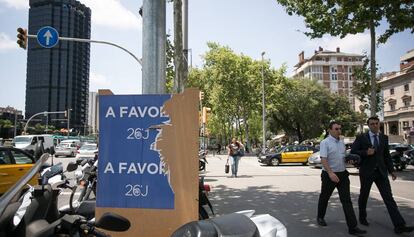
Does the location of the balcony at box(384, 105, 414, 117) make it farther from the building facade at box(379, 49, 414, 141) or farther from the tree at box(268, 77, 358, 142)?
the tree at box(268, 77, 358, 142)

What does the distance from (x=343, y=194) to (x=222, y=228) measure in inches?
178

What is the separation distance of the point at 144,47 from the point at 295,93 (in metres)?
52.2

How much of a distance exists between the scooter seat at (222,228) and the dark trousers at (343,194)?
168 inches

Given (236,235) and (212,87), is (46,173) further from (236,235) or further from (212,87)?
(212,87)

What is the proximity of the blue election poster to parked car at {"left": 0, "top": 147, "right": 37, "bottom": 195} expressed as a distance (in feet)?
21.2

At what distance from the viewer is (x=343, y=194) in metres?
6.22

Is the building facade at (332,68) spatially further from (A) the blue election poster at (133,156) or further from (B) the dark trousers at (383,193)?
(A) the blue election poster at (133,156)

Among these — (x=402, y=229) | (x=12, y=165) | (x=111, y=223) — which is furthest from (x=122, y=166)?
(x=12, y=165)

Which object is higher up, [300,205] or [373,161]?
[373,161]

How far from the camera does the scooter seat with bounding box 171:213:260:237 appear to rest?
2.19 meters

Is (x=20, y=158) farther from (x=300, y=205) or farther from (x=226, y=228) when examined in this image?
(x=226, y=228)

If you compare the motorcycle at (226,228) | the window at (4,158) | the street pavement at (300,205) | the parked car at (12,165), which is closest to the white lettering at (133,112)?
the motorcycle at (226,228)

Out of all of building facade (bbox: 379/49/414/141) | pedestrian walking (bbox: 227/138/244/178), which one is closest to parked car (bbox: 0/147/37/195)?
pedestrian walking (bbox: 227/138/244/178)

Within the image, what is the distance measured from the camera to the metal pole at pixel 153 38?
540 centimetres
